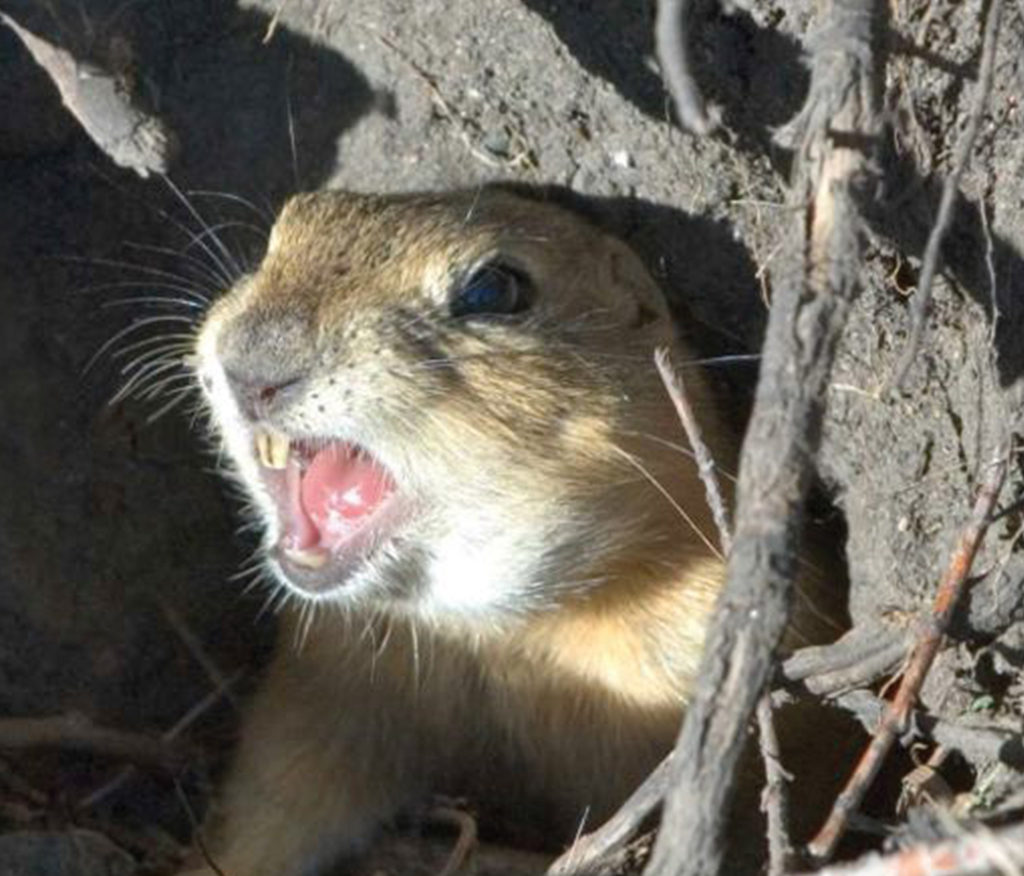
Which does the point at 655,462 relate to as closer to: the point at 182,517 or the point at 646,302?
the point at 646,302

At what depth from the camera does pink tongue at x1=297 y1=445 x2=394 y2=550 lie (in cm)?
489

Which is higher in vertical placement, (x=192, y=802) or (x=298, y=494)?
(x=298, y=494)

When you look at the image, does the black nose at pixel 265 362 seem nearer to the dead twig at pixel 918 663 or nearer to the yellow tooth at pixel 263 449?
the yellow tooth at pixel 263 449

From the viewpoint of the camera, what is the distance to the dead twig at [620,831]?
418cm

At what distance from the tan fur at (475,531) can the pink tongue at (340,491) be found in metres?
0.10

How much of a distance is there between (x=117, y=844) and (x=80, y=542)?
0.92 m

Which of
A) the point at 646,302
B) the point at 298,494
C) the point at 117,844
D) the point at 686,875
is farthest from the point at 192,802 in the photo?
the point at 686,875

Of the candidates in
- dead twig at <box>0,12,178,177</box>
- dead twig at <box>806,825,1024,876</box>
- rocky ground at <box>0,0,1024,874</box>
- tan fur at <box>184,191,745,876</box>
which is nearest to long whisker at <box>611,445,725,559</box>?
tan fur at <box>184,191,745,876</box>

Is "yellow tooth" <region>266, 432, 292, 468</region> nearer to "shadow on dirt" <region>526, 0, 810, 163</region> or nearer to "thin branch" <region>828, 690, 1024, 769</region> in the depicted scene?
"shadow on dirt" <region>526, 0, 810, 163</region>

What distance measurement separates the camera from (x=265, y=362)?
15.5 ft

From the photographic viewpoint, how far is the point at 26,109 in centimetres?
574

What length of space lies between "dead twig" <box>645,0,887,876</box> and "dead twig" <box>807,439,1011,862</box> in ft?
2.09

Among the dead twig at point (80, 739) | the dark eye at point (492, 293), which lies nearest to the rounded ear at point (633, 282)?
the dark eye at point (492, 293)

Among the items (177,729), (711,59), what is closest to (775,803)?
(711,59)
